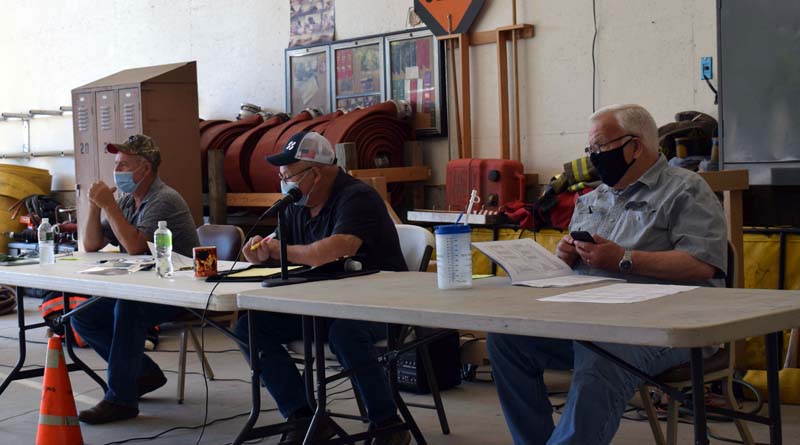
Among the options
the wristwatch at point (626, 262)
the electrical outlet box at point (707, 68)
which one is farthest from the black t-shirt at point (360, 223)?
the electrical outlet box at point (707, 68)

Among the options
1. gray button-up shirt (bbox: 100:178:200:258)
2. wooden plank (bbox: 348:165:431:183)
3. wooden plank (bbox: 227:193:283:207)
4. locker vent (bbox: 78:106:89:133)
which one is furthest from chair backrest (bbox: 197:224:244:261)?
locker vent (bbox: 78:106:89:133)

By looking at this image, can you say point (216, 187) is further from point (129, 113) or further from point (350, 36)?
point (350, 36)

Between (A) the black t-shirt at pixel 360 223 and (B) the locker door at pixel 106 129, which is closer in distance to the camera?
(A) the black t-shirt at pixel 360 223

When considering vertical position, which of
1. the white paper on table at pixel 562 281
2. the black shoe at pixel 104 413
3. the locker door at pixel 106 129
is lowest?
the black shoe at pixel 104 413

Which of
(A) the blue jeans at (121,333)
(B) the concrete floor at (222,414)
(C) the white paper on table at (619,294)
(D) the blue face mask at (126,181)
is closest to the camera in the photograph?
(C) the white paper on table at (619,294)

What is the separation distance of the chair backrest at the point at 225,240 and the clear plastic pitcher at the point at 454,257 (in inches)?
76.3

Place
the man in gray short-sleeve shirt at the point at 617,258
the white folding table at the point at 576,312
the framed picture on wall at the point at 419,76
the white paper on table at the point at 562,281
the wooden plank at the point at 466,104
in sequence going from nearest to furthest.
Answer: the white folding table at the point at 576,312 < the man in gray short-sleeve shirt at the point at 617,258 < the white paper on table at the point at 562,281 < the wooden plank at the point at 466,104 < the framed picture on wall at the point at 419,76

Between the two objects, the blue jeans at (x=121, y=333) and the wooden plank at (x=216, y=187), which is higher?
the wooden plank at (x=216, y=187)

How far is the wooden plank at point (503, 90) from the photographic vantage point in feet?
20.4

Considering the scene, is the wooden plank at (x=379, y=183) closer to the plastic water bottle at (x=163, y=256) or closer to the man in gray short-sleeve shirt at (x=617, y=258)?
the plastic water bottle at (x=163, y=256)

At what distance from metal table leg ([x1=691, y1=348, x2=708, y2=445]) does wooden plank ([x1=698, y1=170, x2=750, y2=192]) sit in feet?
7.10

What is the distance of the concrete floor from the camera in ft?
13.1

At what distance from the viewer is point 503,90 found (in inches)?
246

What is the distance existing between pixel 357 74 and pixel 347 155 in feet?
3.69
